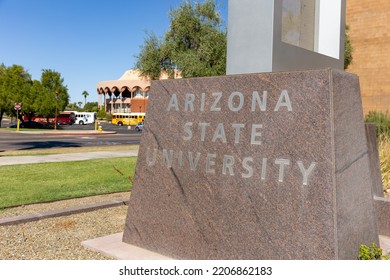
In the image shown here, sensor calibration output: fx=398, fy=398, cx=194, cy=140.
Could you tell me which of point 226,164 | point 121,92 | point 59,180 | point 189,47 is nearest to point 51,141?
point 189,47

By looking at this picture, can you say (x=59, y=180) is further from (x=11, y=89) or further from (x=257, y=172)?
(x=11, y=89)

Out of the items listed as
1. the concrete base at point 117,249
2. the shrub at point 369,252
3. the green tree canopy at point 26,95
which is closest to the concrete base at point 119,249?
the concrete base at point 117,249

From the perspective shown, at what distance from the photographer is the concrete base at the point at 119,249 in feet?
15.1

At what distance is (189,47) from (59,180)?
21.9 meters

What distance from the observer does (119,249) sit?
4.81 metres

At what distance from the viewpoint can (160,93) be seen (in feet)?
16.8

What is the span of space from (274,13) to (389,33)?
27.5 metres

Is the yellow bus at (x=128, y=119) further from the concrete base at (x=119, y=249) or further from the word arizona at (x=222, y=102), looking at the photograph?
the word arizona at (x=222, y=102)

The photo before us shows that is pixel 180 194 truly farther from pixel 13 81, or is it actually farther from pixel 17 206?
pixel 13 81

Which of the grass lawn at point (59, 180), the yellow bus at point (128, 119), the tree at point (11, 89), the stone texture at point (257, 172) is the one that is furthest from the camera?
the yellow bus at point (128, 119)

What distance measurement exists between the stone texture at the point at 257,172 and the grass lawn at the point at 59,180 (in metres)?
4.02

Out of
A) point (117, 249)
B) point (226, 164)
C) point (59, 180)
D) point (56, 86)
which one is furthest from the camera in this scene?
point (56, 86)

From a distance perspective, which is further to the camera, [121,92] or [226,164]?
[121,92]

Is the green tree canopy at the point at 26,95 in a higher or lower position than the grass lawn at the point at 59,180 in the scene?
higher
